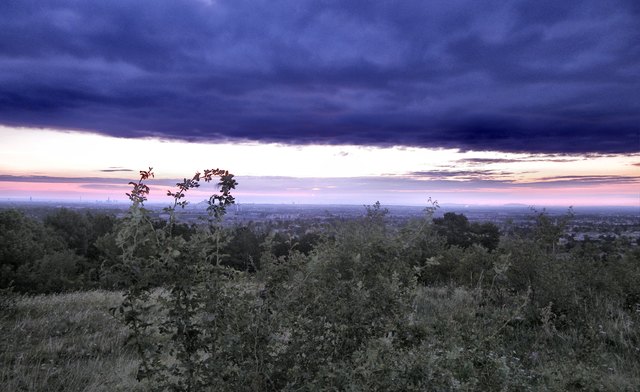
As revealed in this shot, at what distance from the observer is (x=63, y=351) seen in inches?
207

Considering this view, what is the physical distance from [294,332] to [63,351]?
151 inches

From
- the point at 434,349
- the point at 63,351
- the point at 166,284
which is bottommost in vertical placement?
the point at 63,351

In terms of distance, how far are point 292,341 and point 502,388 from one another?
198cm

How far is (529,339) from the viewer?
19.4 feet

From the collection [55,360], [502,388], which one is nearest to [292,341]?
[502,388]

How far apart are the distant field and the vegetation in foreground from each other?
0.02 metres

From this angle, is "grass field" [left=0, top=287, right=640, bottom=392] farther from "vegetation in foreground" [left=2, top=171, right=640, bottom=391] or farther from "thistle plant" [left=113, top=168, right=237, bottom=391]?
"thistle plant" [left=113, top=168, right=237, bottom=391]

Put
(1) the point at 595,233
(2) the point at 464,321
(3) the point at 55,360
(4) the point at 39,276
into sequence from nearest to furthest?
1. (3) the point at 55,360
2. (2) the point at 464,321
3. (1) the point at 595,233
4. (4) the point at 39,276

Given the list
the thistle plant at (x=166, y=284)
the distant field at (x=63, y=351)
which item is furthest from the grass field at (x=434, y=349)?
the thistle plant at (x=166, y=284)

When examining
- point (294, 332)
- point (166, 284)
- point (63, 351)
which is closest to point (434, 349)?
point (294, 332)

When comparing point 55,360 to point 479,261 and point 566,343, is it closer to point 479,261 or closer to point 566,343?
point 566,343

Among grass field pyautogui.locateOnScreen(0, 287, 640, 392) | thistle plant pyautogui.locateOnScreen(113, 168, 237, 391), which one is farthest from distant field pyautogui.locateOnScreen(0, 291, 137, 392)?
thistle plant pyautogui.locateOnScreen(113, 168, 237, 391)

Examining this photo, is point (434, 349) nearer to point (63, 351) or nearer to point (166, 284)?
point (166, 284)

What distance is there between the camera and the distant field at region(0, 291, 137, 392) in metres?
4.23
